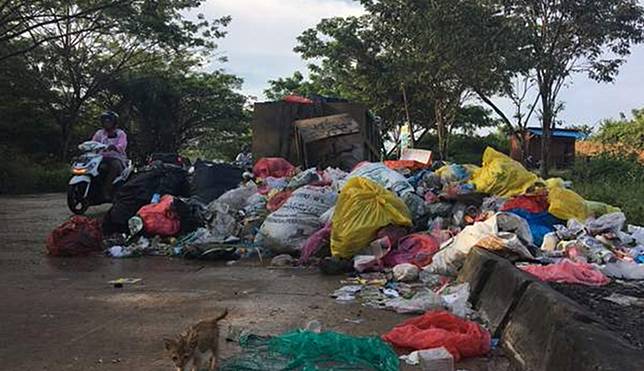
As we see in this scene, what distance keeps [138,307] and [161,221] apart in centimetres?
292

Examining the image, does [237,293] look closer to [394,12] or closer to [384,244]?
[384,244]

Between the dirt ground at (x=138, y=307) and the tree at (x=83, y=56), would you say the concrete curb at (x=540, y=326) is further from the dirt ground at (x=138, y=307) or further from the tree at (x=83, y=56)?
the tree at (x=83, y=56)

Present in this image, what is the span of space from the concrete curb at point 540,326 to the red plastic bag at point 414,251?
1.10m

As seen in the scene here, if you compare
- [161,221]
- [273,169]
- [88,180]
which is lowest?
[161,221]

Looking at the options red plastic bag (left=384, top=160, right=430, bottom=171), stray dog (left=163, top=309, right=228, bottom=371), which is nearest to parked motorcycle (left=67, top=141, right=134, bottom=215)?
red plastic bag (left=384, top=160, right=430, bottom=171)

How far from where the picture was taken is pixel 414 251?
538 centimetres

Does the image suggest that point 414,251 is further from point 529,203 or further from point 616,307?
point 616,307

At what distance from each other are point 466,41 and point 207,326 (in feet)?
48.7

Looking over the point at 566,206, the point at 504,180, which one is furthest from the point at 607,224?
the point at 504,180

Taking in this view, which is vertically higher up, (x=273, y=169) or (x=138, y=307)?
(x=273, y=169)

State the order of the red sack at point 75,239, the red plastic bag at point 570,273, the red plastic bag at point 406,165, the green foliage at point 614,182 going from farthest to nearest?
the red plastic bag at point 406,165 → the green foliage at point 614,182 → the red sack at point 75,239 → the red plastic bag at point 570,273

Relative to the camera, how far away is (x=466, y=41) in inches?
637

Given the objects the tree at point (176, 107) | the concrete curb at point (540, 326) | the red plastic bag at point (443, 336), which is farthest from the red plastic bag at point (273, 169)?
the tree at point (176, 107)

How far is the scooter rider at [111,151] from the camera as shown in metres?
8.50
